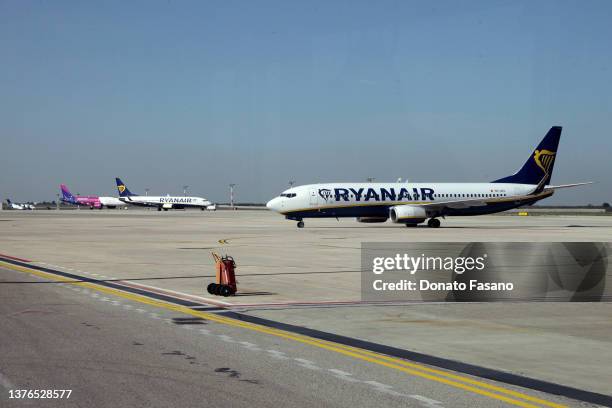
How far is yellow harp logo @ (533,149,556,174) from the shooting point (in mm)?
70625

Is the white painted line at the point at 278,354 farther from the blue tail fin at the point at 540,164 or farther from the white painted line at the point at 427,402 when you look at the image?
the blue tail fin at the point at 540,164

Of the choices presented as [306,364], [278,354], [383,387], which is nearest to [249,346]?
[278,354]

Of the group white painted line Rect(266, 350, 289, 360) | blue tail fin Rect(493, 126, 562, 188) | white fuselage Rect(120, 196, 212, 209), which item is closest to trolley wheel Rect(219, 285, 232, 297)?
white painted line Rect(266, 350, 289, 360)

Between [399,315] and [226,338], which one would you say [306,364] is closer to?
[226,338]

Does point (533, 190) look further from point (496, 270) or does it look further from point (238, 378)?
point (238, 378)

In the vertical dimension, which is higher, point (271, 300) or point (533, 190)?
point (533, 190)

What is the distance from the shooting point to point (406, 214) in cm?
6166

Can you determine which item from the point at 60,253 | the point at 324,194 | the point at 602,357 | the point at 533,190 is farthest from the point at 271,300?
the point at 533,190

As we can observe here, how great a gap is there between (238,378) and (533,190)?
2521 inches

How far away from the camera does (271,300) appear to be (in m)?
17.4

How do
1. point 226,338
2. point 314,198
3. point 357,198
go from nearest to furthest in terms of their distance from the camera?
point 226,338 < point 314,198 < point 357,198

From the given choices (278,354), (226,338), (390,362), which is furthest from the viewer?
(226,338)

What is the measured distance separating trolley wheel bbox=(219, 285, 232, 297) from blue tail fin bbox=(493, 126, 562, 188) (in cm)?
5587
